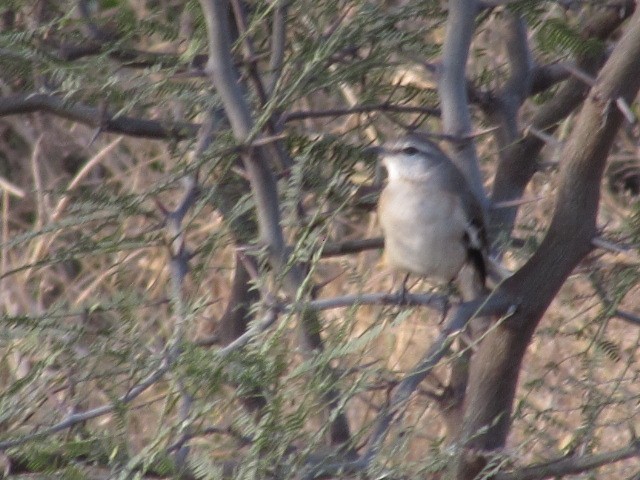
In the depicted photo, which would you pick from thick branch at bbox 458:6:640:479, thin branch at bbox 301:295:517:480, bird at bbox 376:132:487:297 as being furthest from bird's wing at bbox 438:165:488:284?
thin branch at bbox 301:295:517:480

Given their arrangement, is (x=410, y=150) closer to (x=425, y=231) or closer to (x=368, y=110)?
(x=425, y=231)

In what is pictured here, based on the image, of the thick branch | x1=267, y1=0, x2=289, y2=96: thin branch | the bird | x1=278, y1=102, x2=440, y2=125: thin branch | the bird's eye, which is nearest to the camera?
the thick branch

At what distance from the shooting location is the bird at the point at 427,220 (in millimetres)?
3570

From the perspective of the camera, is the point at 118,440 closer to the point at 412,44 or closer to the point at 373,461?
the point at 373,461

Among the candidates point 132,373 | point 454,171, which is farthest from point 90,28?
point 132,373

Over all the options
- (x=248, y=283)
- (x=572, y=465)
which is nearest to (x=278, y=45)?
(x=248, y=283)

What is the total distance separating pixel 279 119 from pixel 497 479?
117cm

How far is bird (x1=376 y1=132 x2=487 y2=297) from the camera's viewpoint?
→ 3.57 m

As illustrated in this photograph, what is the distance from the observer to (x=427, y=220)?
3.71 m

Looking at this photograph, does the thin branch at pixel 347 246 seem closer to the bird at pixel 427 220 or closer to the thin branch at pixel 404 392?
the bird at pixel 427 220

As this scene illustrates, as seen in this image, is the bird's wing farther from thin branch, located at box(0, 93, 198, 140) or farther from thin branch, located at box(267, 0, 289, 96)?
Answer: thin branch, located at box(0, 93, 198, 140)

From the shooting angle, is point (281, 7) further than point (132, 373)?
Yes

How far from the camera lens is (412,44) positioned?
3.17 meters

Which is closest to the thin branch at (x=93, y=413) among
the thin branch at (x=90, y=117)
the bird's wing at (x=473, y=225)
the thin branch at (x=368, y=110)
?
the thin branch at (x=368, y=110)
